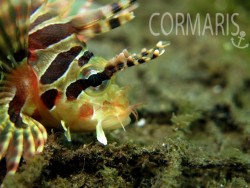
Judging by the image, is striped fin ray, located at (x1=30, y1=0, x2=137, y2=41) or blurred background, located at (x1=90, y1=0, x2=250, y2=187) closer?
striped fin ray, located at (x1=30, y1=0, x2=137, y2=41)

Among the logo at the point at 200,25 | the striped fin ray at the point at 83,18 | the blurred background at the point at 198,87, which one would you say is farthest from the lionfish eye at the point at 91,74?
the logo at the point at 200,25

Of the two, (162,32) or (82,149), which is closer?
(82,149)

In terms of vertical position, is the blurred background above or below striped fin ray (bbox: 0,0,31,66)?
below

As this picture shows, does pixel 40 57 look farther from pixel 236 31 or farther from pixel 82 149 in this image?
pixel 236 31

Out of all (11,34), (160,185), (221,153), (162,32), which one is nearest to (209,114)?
(221,153)

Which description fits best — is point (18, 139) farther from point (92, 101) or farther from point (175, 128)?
point (175, 128)

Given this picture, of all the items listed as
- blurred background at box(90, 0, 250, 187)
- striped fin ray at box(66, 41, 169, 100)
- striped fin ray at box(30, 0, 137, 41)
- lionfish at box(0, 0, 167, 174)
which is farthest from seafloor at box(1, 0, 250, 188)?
striped fin ray at box(30, 0, 137, 41)

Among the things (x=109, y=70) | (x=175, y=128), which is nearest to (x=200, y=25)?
(x=175, y=128)

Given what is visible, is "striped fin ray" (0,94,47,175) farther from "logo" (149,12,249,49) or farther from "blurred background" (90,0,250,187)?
"logo" (149,12,249,49)
